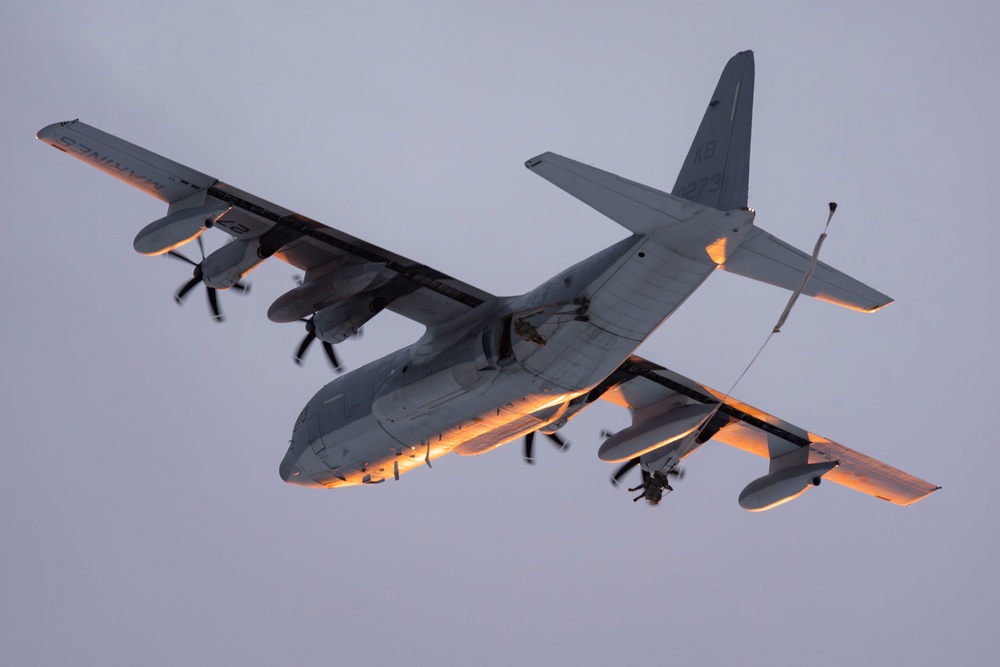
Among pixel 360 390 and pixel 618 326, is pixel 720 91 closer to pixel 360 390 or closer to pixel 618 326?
pixel 618 326

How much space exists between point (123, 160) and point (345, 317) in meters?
5.77

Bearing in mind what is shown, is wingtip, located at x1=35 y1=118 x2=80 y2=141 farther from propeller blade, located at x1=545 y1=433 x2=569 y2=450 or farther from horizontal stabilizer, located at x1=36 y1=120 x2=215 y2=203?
A: propeller blade, located at x1=545 y1=433 x2=569 y2=450

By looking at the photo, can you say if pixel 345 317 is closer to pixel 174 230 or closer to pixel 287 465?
pixel 174 230

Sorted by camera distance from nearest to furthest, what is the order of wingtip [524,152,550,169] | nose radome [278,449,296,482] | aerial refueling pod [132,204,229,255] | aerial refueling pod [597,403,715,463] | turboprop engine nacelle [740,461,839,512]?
wingtip [524,152,550,169] < aerial refueling pod [132,204,229,255] < aerial refueling pod [597,403,715,463] < nose radome [278,449,296,482] < turboprop engine nacelle [740,461,839,512]

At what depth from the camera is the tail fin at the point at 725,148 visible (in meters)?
Answer: 26.0

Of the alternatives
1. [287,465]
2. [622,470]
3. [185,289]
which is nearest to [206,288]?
[185,289]

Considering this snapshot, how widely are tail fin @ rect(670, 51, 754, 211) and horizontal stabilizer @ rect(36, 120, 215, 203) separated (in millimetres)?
10150

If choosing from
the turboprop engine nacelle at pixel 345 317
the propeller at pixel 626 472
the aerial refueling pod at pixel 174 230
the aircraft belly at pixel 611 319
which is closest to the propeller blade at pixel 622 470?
the propeller at pixel 626 472

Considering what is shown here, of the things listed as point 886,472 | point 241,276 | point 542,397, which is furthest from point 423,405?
point 886,472

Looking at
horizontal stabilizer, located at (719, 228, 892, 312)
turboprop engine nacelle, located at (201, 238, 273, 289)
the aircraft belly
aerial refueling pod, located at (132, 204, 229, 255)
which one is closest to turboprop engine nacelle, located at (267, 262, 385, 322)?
turboprop engine nacelle, located at (201, 238, 273, 289)

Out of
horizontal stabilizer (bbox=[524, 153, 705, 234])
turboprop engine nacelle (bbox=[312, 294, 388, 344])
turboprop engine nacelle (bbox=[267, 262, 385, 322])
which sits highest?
turboprop engine nacelle (bbox=[267, 262, 385, 322])

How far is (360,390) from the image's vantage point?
32.3m

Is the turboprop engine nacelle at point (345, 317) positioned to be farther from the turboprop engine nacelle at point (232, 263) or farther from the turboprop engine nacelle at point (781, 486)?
the turboprop engine nacelle at point (781, 486)

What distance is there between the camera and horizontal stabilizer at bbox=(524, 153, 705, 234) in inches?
937
